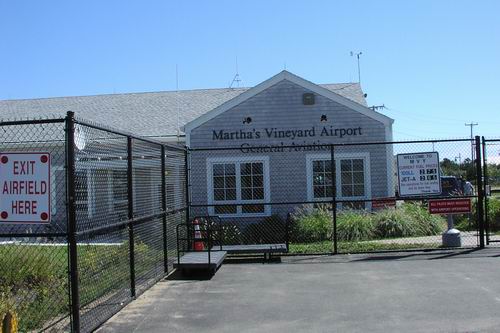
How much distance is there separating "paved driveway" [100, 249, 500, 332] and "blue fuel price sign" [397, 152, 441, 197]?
182cm

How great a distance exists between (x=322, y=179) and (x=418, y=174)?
659 cm

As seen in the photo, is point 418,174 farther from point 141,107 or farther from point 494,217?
point 141,107

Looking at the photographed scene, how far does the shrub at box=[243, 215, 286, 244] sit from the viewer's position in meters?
16.8

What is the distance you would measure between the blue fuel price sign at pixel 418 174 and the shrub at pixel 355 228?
3458 mm

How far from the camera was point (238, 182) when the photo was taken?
18609mm

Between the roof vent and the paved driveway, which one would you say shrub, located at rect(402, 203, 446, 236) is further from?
the paved driveway

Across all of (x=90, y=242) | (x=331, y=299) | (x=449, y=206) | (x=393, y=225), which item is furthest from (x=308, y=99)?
(x=331, y=299)

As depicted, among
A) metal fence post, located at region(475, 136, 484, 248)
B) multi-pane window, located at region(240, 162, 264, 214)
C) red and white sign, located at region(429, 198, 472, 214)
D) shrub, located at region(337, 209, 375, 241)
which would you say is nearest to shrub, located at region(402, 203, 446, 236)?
shrub, located at region(337, 209, 375, 241)

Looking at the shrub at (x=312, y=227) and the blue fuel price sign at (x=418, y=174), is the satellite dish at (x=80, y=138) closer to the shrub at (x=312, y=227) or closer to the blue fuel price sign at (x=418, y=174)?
the blue fuel price sign at (x=418, y=174)

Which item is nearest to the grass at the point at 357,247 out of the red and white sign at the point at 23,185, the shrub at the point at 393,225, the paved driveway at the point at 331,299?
the paved driveway at the point at 331,299

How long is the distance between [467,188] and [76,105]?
52.4ft

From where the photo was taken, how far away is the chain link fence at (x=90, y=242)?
5.95 m

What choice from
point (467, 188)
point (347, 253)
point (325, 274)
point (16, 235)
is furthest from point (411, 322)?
point (467, 188)

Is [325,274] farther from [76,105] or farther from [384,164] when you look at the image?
[76,105]
